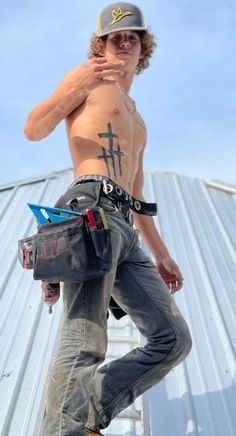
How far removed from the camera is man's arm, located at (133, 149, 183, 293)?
9.92ft

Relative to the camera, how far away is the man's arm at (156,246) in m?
3.02

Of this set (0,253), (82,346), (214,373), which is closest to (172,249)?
(0,253)

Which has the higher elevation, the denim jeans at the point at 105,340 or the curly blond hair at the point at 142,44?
the curly blond hair at the point at 142,44

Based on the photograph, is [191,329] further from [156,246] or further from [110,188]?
Result: [110,188]

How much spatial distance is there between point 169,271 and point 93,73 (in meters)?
1.16

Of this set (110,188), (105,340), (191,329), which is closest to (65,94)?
(110,188)

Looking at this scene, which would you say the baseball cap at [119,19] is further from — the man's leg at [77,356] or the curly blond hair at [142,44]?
the man's leg at [77,356]

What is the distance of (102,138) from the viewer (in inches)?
99.0

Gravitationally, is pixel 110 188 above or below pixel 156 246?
above

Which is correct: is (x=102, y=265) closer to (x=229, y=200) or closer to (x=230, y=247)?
(x=230, y=247)

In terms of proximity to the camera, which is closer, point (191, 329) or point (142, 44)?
point (142, 44)

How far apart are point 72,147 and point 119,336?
61.2 inches

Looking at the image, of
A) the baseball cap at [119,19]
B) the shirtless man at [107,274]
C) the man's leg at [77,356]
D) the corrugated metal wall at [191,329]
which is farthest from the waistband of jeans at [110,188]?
the corrugated metal wall at [191,329]

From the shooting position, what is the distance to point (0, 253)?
5109 mm
